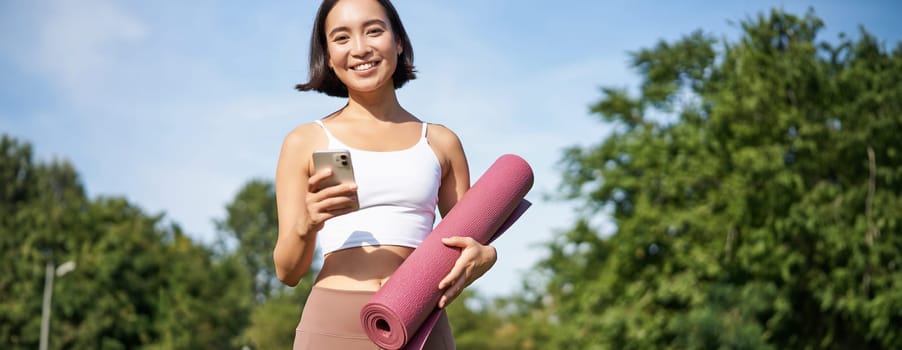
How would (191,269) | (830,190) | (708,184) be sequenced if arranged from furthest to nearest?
(191,269) → (708,184) → (830,190)

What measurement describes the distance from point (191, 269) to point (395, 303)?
45.6 metres

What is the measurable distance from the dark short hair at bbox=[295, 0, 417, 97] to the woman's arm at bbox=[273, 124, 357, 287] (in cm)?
25

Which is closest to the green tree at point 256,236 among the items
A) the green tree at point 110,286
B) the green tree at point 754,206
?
the green tree at point 110,286

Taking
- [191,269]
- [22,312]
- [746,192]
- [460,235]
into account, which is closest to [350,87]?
[460,235]

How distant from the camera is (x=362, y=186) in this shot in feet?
9.57

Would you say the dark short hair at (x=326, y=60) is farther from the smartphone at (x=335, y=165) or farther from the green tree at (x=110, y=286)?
the green tree at (x=110, y=286)

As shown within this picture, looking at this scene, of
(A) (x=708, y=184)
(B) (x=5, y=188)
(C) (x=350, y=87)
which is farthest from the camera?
(B) (x=5, y=188)

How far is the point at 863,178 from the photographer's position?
78.9ft

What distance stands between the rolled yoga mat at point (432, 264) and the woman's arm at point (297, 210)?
0.23 meters

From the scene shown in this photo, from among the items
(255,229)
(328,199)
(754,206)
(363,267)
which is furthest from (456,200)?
(255,229)

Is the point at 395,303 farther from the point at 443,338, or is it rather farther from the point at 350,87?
the point at 350,87

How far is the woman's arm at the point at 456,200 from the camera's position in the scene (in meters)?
2.81

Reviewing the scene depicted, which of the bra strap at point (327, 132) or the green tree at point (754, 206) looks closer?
the bra strap at point (327, 132)

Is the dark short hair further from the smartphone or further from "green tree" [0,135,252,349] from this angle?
"green tree" [0,135,252,349]
